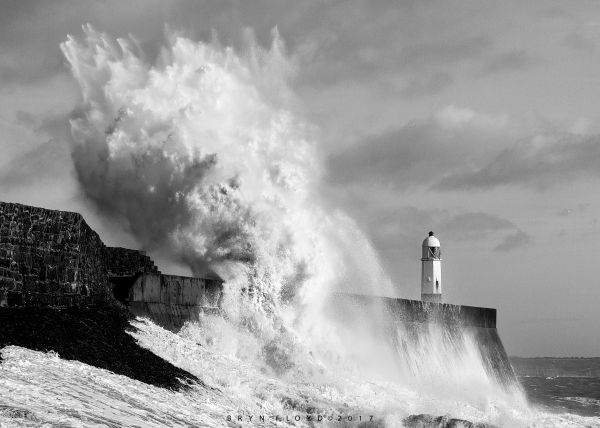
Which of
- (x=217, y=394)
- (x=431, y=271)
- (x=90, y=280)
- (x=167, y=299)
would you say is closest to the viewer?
(x=217, y=394)

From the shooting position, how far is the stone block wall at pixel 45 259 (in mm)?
13656

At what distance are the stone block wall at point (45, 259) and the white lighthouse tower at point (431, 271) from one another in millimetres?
18506

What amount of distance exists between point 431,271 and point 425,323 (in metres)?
7.30

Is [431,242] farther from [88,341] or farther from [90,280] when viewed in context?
[88,341]

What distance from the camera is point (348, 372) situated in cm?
1948

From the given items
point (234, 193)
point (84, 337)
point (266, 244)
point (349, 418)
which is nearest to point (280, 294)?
point (266, 244)

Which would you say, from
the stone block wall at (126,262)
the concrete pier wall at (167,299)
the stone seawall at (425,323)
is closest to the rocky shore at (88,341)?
the concrete pier wall at (167,299)

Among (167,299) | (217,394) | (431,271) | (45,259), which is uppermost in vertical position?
(431,271)

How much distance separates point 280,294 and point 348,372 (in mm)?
2166

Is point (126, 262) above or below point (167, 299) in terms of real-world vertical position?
above

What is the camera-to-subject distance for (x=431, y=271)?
32.8m

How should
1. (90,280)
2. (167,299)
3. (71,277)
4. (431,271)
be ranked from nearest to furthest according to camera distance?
1. (71,277)
2. (90,280)
3. (167,299)
4. (431,271)

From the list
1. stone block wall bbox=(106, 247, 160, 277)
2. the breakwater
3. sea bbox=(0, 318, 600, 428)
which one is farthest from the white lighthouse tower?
stone block wall bbox=(106, 247, 160, 277)

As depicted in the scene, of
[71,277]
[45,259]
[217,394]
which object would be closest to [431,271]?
[71,277]
